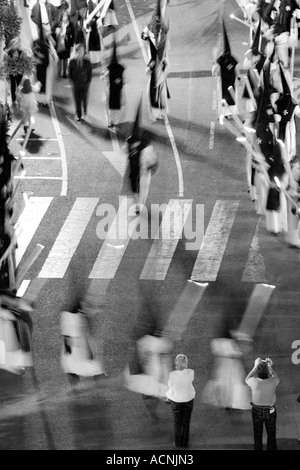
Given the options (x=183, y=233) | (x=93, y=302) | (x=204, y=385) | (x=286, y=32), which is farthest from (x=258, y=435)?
(x=286, y=32)

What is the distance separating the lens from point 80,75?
23359 mm

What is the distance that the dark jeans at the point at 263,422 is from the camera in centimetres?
1398

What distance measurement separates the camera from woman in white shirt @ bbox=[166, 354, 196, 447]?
1404 centimetres

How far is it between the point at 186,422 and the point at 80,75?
418 inches

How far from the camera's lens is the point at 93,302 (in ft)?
57.7

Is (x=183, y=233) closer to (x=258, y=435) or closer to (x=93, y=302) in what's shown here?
(x=93, y=302)

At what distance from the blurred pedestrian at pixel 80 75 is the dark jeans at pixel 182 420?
1051cm

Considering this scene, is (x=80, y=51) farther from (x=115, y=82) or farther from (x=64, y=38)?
(x=64, y=38)

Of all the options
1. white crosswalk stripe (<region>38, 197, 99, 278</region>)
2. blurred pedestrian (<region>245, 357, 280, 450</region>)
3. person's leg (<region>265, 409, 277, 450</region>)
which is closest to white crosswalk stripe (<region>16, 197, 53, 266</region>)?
white crosswalk stripe (<region>38, 197, 99, 278</region>)

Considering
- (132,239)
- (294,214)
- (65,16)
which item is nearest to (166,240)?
(132,239)

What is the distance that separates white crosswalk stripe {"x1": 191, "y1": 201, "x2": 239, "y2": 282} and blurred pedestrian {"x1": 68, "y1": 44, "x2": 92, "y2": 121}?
173 inches

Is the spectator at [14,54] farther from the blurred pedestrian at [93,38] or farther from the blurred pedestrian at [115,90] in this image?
the blurred pedestrian at [93,38]

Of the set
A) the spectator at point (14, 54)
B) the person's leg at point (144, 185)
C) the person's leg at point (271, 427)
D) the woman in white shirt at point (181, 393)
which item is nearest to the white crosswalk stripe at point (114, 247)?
the person's leg at point (144, 185)
